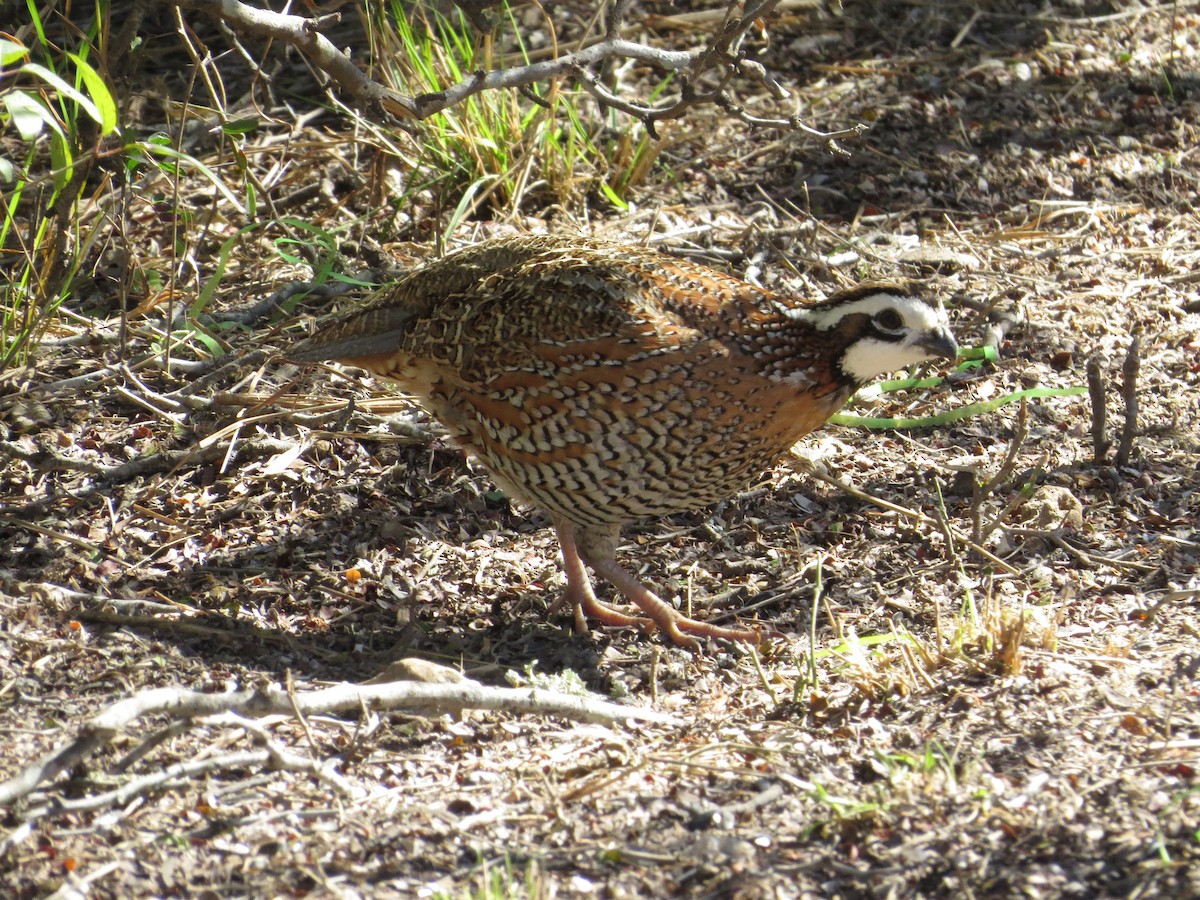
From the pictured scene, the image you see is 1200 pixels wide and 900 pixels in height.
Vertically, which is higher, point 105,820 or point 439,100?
point 439,100

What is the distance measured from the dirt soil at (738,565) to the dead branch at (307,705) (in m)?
0.06

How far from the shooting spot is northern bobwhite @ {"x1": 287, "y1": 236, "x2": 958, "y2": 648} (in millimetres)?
4281

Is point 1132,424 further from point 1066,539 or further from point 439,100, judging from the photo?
point 439,100

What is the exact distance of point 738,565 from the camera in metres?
5.02

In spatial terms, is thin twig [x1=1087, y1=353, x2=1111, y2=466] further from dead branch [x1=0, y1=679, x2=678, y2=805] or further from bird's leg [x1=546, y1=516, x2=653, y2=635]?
dead branch [x1=0, y1=679, x2=678, y2=805]

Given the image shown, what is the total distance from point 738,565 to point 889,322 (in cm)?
116

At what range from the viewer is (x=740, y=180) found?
277 inches

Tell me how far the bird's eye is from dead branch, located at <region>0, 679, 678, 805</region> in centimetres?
143

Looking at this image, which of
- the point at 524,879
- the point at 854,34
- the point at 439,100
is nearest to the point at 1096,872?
the point at 524,879

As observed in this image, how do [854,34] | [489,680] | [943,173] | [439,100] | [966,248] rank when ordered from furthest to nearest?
1. [854,34]
2. [943,173]
3. [966,248]
4. [439,100]
5. [489,680]

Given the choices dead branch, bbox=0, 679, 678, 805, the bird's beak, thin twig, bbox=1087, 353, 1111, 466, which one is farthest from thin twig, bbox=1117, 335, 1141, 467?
dead branch, bbox=0, 679, 678, 805

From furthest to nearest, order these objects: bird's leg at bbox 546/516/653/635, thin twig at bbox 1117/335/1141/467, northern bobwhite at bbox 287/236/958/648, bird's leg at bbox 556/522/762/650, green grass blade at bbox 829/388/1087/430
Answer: green grass blade at bbox 829/388/1087/430 → thin twig at bbox 1117/335/1141/467 → bird's leg at bbox 546/516/653/635 → bird's leg at bbox 556/522/762/650 → northern bobwhite at bbox 287/236/958/648

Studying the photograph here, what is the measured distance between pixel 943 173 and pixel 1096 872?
479 centimetres

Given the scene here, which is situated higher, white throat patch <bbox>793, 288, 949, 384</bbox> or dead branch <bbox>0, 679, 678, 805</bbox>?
white throat patch <bbox>793, 288, 949, 384</bbox>
